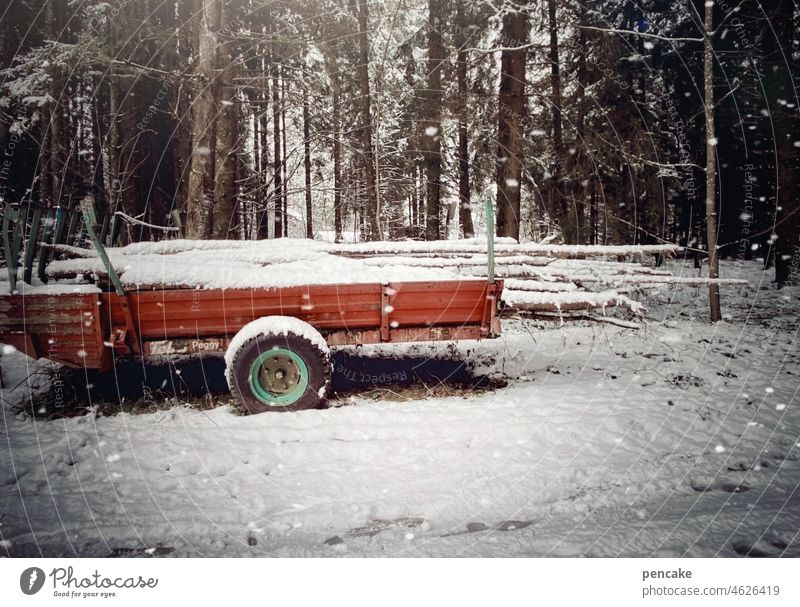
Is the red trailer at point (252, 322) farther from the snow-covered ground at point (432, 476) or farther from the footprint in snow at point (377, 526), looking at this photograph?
the footprint in snow at point (377, 526)

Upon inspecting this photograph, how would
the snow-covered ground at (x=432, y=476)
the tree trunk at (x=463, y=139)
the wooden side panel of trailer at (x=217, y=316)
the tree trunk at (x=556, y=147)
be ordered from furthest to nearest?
the tree trunk at (x=556, y=147) → the tree trunk at (x=463, y=139) → the wooden side panel of trailer at (x=217, y=316) → the snow-covered ground at (x=432, y=476)

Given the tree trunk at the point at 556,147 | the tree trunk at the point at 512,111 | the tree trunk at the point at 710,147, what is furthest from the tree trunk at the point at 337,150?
the tree trunk at the point at 710,147

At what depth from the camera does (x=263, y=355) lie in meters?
4.04

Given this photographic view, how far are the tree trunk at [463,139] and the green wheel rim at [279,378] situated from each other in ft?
26.6

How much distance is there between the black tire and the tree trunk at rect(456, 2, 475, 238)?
26.5 ft

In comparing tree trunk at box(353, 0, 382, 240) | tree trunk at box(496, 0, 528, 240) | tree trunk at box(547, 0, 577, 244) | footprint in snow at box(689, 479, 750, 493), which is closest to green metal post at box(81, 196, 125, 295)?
footprint in snow at box(689, 479, 750, 493)

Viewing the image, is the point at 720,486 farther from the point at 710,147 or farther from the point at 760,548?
the point at 710,147

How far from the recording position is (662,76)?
12.3 metres

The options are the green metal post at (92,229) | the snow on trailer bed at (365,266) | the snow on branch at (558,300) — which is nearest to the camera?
the green metal post at (92,229)

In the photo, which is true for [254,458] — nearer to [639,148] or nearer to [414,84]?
[639,148]

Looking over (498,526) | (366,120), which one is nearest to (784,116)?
(366,120)

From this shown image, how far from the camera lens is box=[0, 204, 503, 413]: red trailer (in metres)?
3.92
